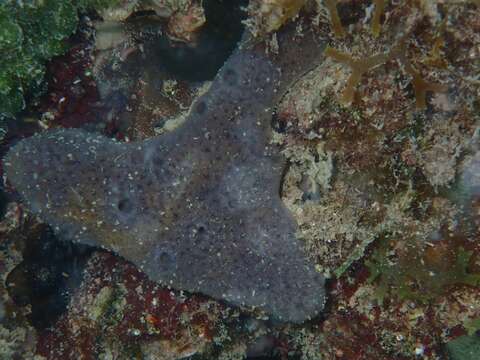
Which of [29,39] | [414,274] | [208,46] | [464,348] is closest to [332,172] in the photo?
[414,274]

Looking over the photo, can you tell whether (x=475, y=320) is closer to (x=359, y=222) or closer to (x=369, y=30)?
(x=359, y=222)

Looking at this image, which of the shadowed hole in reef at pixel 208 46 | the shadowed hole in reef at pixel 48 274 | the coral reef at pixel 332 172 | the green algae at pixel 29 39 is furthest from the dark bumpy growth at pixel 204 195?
the shadowed hole in reef at pixel 48 274

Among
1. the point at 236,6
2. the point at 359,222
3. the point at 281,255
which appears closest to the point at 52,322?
the point at 281,255

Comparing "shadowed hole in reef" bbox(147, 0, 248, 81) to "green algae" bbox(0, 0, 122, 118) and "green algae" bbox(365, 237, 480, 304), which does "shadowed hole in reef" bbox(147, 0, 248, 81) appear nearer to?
"green algae" bbox(0, 0, 122, 118)

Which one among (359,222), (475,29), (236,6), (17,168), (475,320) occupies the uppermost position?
(475,29)

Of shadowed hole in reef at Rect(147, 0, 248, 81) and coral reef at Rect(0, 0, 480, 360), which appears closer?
coral reef at Rect(0, 0, 480, 360)

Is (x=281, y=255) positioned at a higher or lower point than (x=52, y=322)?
higher

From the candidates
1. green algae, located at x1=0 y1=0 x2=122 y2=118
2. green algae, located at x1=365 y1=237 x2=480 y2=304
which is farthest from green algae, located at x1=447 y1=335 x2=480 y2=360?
green algae, located at x1=0 y1=0 x2=122 y2=118
